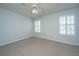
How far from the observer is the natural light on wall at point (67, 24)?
423 cm

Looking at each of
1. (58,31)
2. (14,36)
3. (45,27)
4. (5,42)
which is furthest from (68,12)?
(5,42)

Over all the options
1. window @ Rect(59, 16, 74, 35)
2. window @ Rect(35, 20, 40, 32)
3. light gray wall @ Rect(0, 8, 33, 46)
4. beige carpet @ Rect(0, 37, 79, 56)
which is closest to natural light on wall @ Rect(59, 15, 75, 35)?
window @ Rect(59, 16, 74, 35)

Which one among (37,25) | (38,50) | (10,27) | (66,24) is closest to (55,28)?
(66,24)

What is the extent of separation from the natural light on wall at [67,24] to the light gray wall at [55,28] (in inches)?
9.7

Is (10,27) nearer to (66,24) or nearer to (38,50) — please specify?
(38,50)

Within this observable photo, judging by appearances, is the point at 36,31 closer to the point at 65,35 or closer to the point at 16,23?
the point at 16,23

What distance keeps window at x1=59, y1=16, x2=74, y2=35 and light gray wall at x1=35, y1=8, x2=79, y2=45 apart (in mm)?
263

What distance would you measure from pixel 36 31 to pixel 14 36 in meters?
2.62

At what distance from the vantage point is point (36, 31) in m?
6.87

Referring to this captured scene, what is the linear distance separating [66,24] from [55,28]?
0.91m

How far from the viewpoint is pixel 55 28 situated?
5.17 metres

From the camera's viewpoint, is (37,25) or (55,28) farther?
(37,25)

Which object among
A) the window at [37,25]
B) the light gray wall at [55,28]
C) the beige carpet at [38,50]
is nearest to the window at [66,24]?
the light gray wall at [55,28]

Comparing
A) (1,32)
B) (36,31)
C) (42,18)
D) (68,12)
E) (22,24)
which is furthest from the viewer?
(36,31)
